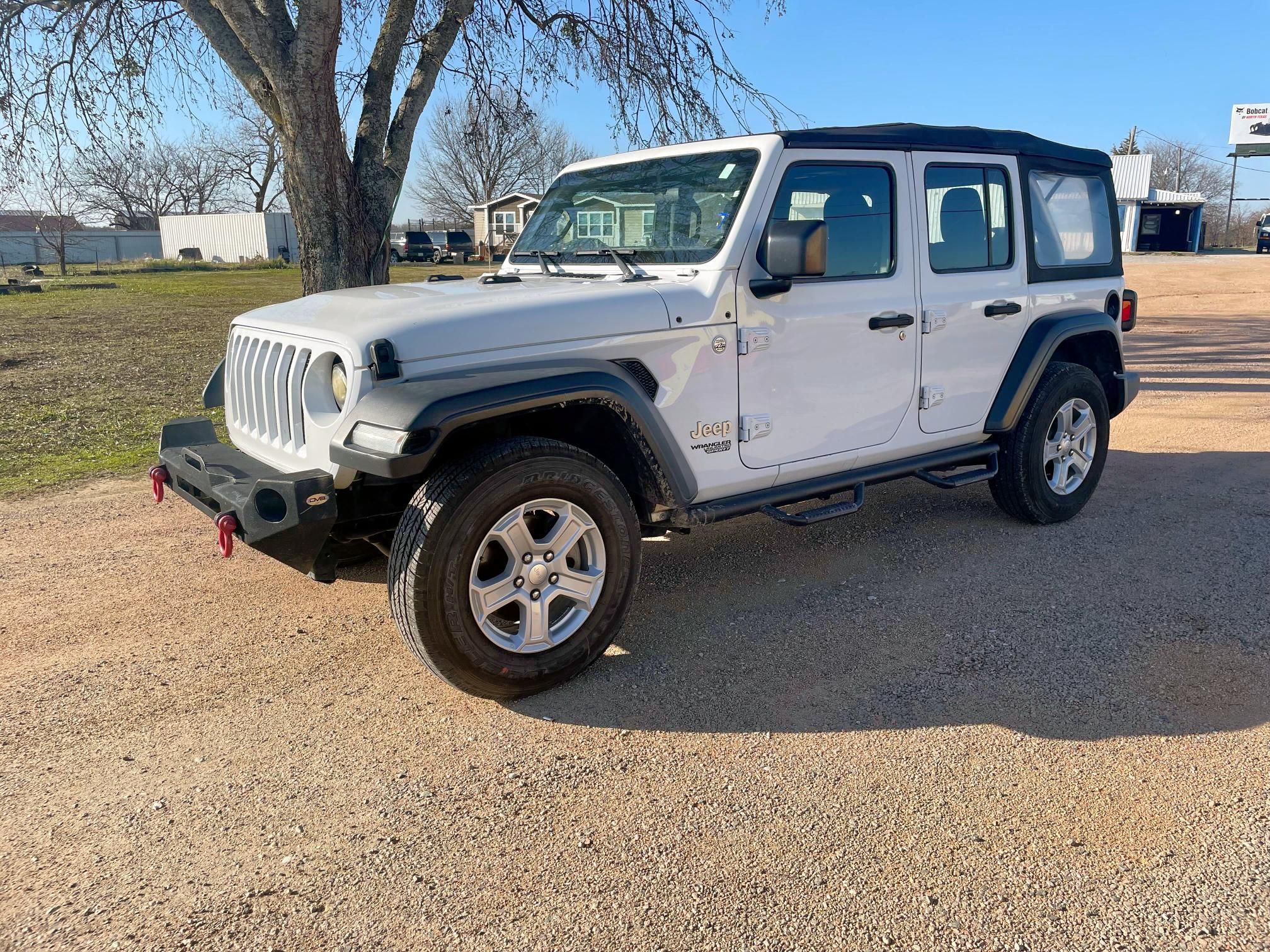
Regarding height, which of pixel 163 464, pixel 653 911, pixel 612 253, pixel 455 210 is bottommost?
pixel 653 911

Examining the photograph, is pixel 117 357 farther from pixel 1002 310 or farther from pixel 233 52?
pixel 1002 310

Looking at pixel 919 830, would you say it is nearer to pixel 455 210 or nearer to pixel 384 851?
pixel 384 851

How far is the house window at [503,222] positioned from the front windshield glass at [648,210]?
157 ft

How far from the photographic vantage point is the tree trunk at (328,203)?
7.59m

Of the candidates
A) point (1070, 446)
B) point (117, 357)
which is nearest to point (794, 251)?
point (1070, 446)

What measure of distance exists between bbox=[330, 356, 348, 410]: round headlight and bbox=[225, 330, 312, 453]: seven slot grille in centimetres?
13

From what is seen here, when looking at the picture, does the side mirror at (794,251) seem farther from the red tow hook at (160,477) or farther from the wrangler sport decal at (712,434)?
the red tow hook at (160,477)

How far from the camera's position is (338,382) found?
345 centimetres

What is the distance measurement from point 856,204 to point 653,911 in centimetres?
322

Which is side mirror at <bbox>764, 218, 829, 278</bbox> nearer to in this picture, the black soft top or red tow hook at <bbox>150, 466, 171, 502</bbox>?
the black soft top

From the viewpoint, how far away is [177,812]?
2859 millimetres

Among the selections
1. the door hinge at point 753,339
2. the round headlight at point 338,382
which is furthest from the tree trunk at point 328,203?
the door hinge at point 753,339

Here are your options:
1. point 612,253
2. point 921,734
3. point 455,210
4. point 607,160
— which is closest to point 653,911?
point 921,734

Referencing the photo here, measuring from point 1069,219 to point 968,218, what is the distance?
1.00 meters
